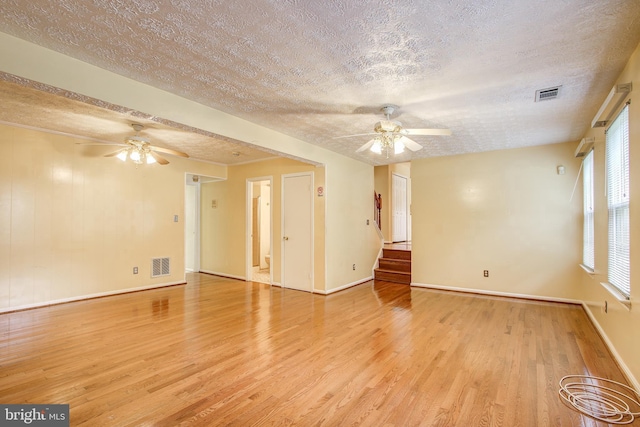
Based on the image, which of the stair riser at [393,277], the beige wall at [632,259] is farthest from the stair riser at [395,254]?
the beige wall at [632,259]

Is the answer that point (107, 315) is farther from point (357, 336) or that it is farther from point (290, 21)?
point (290, 21)

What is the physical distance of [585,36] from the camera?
6.64ft

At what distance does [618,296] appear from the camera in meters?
2.58

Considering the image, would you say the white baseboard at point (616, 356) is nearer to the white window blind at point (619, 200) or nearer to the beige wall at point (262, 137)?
the white window blind at point (619, 200)

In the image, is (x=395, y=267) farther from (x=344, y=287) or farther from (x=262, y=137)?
(x=262, y=137)

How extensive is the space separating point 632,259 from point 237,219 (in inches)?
236

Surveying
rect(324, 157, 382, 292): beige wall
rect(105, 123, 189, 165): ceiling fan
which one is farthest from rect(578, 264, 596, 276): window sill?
rect(105, 123, 189, 165): ceiling fan

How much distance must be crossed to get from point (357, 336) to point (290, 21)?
2961mm

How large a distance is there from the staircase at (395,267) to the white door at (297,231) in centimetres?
183

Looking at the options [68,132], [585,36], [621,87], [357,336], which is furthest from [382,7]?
[68,132]

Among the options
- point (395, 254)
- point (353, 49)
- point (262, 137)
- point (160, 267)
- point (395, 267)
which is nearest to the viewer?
point (353, 49)

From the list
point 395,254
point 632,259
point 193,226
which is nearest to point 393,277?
point 395,254

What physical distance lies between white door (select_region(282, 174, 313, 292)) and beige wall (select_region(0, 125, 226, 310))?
85.6 inches

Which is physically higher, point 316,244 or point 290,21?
point 290,21
